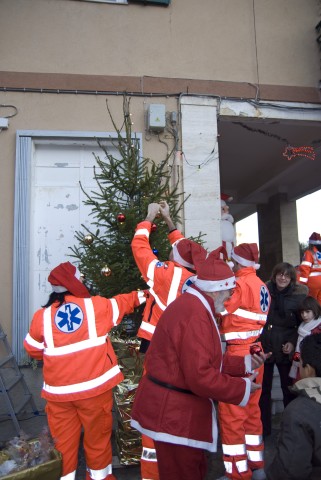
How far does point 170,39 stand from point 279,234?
8427mm

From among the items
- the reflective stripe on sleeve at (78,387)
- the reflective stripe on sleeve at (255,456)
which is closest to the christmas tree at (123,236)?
the reflective stripe on sleeve at (78,387)

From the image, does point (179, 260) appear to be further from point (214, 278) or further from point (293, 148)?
point (293, 148)

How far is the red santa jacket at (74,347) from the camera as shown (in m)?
3.15

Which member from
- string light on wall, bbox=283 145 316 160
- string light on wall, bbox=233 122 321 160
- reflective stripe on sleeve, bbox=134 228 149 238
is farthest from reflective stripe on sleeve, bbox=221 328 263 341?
string light on wall, bbox=233 122 321 160

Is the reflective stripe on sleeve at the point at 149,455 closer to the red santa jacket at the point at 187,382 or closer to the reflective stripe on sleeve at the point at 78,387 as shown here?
the reflective stripe on sleeve at the point at 78,387

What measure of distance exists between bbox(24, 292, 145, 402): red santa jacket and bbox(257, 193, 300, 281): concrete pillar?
11008mm

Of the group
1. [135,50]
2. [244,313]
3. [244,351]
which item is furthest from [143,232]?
[135,50]

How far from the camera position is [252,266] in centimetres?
419

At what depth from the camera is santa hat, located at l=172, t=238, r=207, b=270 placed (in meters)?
3.54

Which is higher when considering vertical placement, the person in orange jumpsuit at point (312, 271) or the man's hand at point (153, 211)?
the man's hand at point (153, 211)

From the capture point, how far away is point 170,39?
6.72m

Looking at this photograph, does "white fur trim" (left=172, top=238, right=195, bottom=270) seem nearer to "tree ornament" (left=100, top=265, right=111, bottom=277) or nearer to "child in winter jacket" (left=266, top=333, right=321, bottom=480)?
"tree ornament" (left=100, top=265, right=111, bottom=277)

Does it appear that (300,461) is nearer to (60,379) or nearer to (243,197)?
(60,379)

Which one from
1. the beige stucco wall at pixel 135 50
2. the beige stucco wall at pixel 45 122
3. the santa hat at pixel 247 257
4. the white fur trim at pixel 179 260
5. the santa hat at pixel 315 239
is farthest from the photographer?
the santa hat at pixel 315 239
